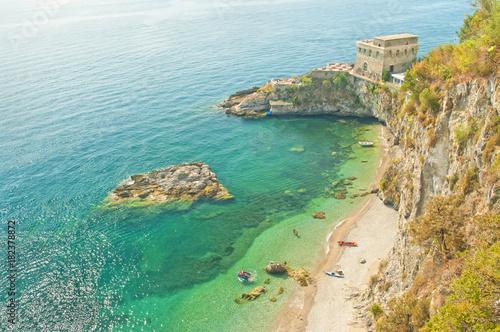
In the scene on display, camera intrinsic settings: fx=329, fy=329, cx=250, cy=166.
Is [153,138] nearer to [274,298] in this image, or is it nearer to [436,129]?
[274,298]

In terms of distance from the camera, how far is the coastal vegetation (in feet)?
68.4

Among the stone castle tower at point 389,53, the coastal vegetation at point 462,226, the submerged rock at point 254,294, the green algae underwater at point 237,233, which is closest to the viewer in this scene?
the coastal vegetation at point 462,226

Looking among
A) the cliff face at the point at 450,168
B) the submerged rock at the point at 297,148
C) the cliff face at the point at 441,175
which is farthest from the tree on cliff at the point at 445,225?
the submerged rock at the point at 297,148

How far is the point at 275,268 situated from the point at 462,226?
26.3m

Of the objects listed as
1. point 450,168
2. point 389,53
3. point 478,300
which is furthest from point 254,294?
point 389,53

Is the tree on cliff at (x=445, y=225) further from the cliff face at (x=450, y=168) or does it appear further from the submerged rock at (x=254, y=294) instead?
the submerged rock at (x=254, y=294)

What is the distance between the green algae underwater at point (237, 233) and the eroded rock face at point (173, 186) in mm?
2399

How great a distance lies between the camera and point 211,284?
48.3 meters

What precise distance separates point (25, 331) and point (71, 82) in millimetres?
108225

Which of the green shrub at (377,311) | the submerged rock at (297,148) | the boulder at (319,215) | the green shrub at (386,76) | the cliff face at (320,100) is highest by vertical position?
the green shrub at (386,76)

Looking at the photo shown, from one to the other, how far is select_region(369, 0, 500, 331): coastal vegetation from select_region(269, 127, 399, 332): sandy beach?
446 cm

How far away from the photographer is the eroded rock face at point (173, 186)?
6581cm

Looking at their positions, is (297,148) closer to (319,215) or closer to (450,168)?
(319,215)

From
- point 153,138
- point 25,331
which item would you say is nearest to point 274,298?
point 25,331
